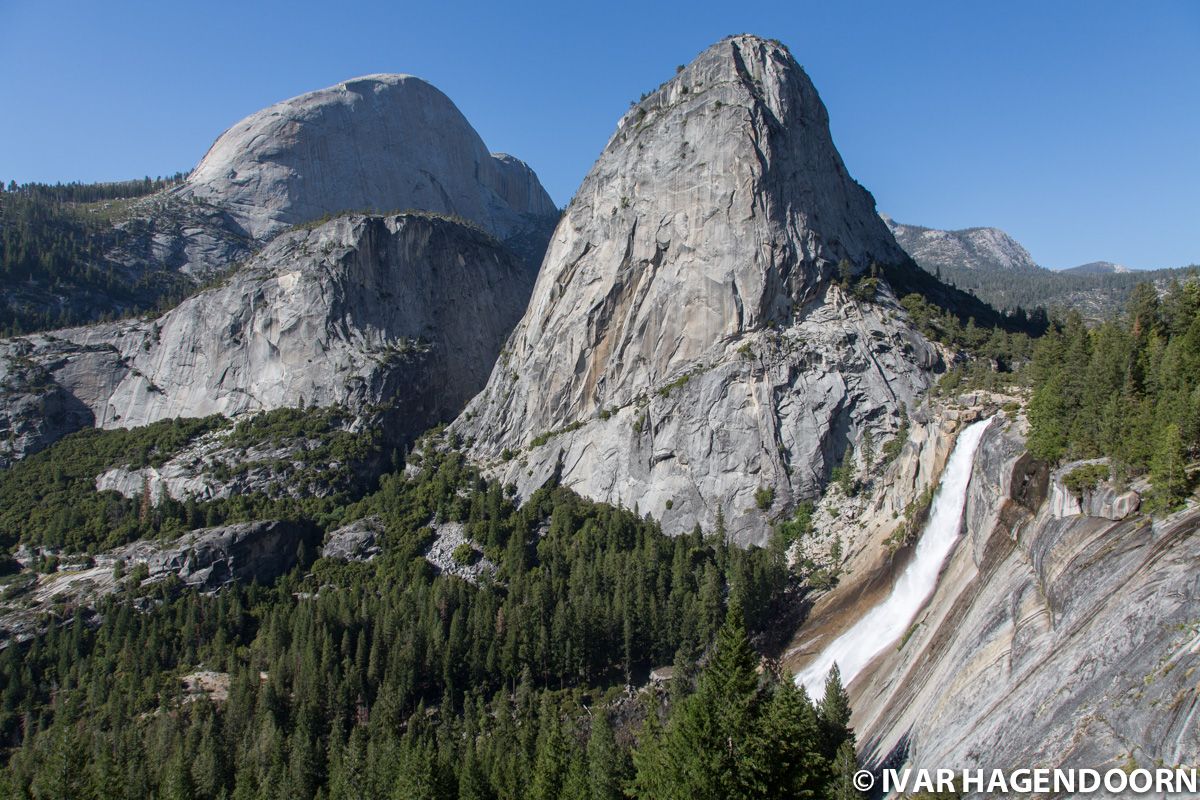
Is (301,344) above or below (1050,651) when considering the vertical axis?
above

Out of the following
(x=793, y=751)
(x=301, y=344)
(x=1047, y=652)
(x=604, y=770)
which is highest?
(x=301, y=344)

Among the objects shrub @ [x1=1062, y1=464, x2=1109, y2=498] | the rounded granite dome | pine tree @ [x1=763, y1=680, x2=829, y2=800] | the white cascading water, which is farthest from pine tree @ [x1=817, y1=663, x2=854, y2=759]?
the rounded granite dome

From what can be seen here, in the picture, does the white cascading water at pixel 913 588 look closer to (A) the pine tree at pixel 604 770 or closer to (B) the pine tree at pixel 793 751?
(A) the pine tree at pixel 604 770

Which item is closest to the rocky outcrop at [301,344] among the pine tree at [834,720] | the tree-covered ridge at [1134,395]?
the pine tree at [834,720]

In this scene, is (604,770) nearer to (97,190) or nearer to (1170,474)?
(1170,474)

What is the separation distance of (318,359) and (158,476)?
26648 millimetres

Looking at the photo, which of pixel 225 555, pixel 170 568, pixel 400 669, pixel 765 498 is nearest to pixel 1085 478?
pixel 765 498

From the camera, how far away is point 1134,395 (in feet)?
138

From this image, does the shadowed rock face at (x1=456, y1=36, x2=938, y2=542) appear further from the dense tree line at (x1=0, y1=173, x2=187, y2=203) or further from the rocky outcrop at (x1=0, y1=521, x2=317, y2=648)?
the dense tree line at (x1=0, y1=173, x2=187, y2=203)

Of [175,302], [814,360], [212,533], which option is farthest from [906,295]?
[175,302]

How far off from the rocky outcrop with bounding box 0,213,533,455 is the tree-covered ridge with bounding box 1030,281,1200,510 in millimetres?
90407

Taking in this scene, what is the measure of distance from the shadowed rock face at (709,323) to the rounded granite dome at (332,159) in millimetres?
82947

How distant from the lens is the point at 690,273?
316 ft

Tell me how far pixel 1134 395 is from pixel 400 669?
55.1 meters
